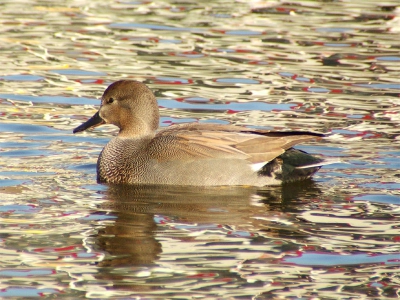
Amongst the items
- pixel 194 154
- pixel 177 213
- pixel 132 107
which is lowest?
pixel 177 213

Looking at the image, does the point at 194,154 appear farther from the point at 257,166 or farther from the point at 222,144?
the point at 257,166

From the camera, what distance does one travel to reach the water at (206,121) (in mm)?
6172

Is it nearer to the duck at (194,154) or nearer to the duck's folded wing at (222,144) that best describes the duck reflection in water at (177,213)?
the duck at (194,154)

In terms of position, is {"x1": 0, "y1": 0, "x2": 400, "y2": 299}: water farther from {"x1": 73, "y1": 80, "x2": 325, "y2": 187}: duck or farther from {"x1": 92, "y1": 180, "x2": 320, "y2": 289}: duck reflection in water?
{"x1": 73, "y1": 80, "x2": 325, "y2": 187}: duck

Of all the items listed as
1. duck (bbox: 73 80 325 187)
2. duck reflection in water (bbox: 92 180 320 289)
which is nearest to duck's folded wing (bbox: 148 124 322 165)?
duck (bbox: 73 80 325 187)

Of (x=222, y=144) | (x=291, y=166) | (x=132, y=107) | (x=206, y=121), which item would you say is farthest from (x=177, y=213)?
(x=206, y=121)

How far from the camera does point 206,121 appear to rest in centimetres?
1084

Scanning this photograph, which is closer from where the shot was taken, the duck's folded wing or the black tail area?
the duck's folded wing

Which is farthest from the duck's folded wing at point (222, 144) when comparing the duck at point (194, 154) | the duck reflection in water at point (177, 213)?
the duck reflection in water at point (177, 213)

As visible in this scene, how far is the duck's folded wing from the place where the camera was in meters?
8.58

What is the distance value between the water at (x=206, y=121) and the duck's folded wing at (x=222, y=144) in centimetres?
34

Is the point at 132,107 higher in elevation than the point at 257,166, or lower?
higher

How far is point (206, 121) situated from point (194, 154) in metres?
2.32

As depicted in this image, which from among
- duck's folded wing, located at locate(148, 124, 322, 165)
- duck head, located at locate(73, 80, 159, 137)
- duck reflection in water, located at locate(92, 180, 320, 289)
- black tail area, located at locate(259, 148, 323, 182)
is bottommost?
duck reflection in water, located at locate(92, 180, 320, 289)
